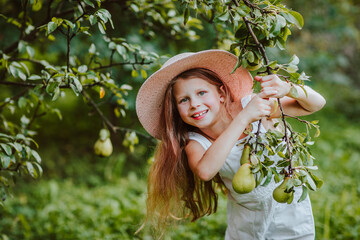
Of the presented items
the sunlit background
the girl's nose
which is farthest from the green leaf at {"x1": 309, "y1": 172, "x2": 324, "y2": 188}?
the sunlit background

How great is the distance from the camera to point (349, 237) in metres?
2.51

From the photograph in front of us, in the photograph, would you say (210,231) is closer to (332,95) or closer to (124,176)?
(124,176)

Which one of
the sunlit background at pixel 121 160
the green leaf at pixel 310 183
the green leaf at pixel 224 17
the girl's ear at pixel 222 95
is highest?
the green leaf at pixel 224 17

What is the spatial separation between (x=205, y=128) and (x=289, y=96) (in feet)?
1.72

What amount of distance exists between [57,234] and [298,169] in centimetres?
237

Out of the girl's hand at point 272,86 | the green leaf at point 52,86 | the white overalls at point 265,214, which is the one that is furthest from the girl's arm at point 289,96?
the green leaf at point 52,86

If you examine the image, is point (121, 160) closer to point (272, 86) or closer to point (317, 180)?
point (272, 86)

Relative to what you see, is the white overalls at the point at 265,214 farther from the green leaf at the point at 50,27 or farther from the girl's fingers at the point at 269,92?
the green leaf at the point at 50,27

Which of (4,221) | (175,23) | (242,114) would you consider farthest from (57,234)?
(242,114)

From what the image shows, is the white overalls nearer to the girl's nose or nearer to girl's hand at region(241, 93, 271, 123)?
the girl's nose

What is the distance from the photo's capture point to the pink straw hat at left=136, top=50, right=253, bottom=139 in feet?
5.16

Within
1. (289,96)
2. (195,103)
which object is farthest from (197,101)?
(289,96)

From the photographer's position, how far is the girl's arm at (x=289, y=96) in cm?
128

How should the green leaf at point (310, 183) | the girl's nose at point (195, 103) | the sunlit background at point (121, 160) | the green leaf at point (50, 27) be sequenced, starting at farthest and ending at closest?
the sunlit background at point (121, 160), the girl's nose at point (195, 103), the green leaf at point (50, 27), the green leaf at point (310, 183)
